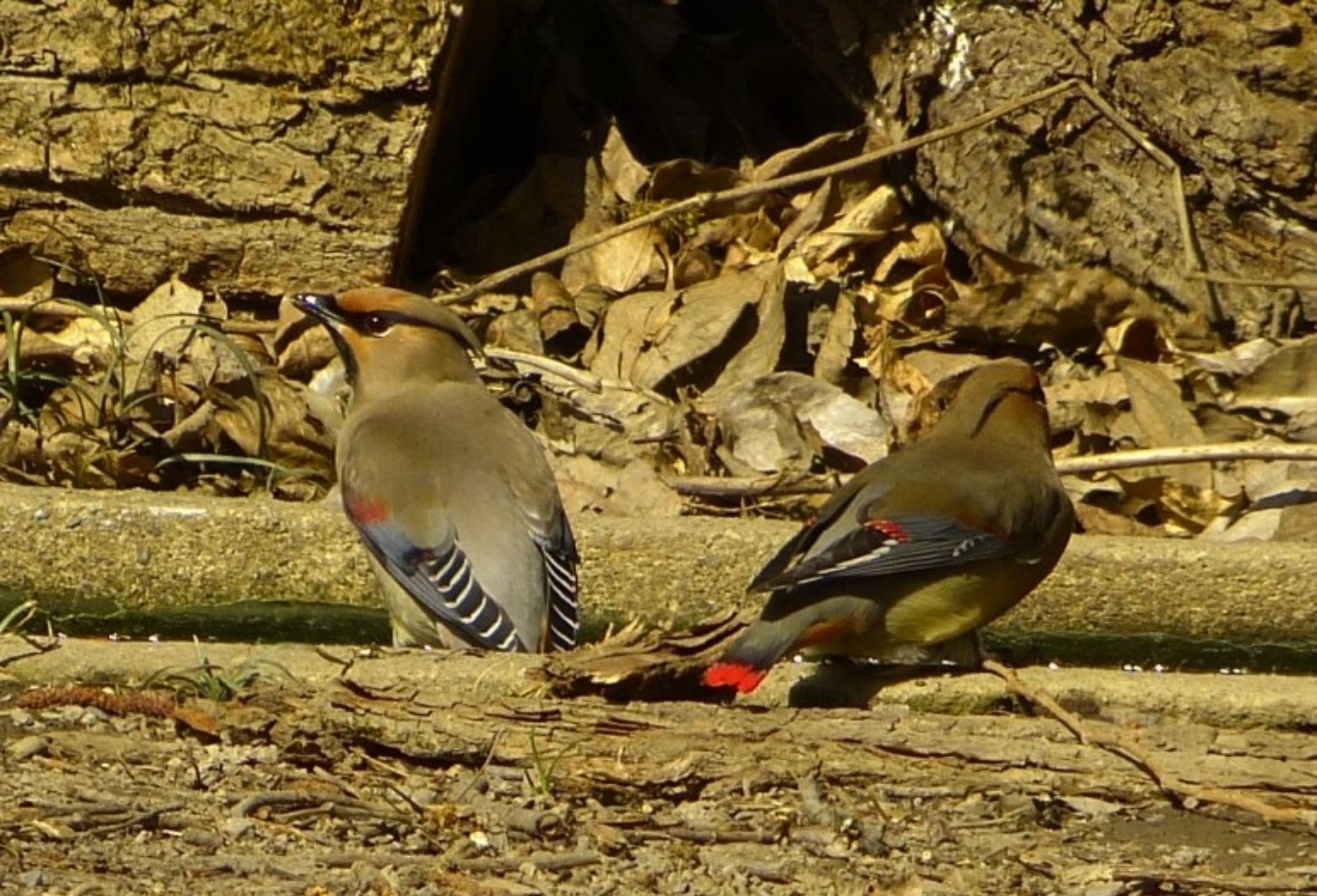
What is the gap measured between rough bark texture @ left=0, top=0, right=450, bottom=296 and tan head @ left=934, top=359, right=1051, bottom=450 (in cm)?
199

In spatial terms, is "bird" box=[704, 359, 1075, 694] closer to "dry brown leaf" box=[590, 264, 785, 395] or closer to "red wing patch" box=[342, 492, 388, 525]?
"red wing patch" box=[342, 492, 388, 525]

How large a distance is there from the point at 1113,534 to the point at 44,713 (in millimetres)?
3121

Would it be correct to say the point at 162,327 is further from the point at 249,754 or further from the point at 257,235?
the point at 249,754

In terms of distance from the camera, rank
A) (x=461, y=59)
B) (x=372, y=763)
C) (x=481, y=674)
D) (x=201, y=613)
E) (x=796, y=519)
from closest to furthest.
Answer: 1. (x=372, y=763)
2. (x=481, y=674)
3. (x=201, y=613)
4. (x=796, y=519)
5. (x=461, y=59)

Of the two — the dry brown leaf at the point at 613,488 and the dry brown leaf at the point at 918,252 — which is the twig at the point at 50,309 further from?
the dry brown leaf at the point at 918,252

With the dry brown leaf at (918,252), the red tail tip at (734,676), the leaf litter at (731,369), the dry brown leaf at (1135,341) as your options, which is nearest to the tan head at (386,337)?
the leaf litter at (731,369)

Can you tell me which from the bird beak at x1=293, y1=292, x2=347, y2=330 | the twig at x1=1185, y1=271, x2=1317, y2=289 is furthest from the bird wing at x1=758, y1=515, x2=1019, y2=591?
the twig at x1=1185, y1=271, x2=1317, y2=289

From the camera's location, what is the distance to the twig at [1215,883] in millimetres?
4195

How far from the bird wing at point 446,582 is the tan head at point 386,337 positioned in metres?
0.73

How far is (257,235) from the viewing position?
7738 mm

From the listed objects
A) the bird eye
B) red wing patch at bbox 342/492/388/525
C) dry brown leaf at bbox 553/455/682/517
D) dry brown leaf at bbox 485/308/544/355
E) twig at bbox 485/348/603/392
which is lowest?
dry brown leaf at bbox 553/455/682/517

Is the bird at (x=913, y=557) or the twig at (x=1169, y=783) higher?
the bird at (x=913, y=557)

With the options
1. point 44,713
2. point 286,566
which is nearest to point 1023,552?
point 286,566

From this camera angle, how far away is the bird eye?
670 cm
